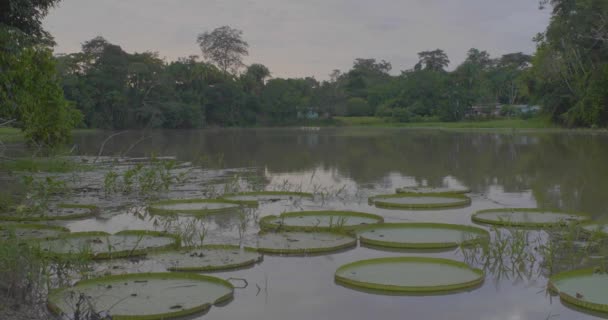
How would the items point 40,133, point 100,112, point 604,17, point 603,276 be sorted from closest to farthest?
point 603,276, point 40,133, point 604,17, point 100,112

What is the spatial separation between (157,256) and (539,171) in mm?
10891

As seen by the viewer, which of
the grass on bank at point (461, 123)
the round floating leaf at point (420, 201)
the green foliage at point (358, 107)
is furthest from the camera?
the green foliage at point (358, 107)

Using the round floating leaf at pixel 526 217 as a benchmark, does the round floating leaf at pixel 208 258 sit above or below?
below

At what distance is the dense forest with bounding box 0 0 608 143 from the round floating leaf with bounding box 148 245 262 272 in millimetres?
5673

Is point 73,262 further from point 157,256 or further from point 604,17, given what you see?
point 604,17

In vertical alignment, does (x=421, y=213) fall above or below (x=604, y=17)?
below

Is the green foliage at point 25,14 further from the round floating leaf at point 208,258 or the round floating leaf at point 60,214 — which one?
the round floating leaf at point 208,258

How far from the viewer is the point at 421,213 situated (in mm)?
8539

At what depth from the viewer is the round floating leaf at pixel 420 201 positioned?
882cm

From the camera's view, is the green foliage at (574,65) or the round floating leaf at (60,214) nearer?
the round floating leaf at (60,214)

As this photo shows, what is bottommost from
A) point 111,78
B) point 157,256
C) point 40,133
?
point 157,256

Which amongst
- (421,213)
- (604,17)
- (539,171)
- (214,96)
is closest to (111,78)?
(214,96)

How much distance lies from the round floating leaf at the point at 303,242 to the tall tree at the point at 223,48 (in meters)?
63.2

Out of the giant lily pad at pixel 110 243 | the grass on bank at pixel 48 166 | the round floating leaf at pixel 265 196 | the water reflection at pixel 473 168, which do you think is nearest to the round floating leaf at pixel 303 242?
the giant lily pad at pixel 110 243
